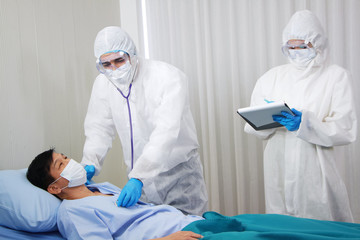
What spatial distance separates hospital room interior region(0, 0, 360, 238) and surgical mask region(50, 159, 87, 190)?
400 mm

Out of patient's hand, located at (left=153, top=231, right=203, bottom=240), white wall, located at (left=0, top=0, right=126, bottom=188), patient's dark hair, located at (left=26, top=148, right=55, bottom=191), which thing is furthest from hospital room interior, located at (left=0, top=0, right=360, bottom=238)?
patient's hand, located at (left=153, top=231, right=203, bottom=240)

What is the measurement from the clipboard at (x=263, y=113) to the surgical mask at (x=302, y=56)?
13.3 inches

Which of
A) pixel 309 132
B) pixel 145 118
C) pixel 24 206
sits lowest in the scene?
pixel 24 206

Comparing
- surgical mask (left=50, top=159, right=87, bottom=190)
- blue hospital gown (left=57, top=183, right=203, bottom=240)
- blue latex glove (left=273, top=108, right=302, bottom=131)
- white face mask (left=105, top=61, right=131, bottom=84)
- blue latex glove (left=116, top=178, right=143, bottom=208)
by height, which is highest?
white face mask (left=105, top=61, right=131, bottom=84)

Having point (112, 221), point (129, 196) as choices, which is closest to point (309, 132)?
point (129, 196)

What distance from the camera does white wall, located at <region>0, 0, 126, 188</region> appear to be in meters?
1.75

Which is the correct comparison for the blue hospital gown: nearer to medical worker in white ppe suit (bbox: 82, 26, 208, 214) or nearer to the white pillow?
the white pillow

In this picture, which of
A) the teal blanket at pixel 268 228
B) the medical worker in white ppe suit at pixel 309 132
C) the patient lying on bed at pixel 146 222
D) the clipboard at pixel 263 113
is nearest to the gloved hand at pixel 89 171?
the patient lying on bed at pixel 146 222

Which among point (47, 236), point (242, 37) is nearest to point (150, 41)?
point (242, 37)

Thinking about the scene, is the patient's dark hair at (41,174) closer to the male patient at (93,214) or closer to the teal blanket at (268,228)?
the male patient at (93,214)

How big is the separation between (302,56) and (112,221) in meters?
1.35

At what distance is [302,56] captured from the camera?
1.91 meters

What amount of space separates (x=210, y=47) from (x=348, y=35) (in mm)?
1000

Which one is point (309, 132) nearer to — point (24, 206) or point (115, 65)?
point (115, 65)
